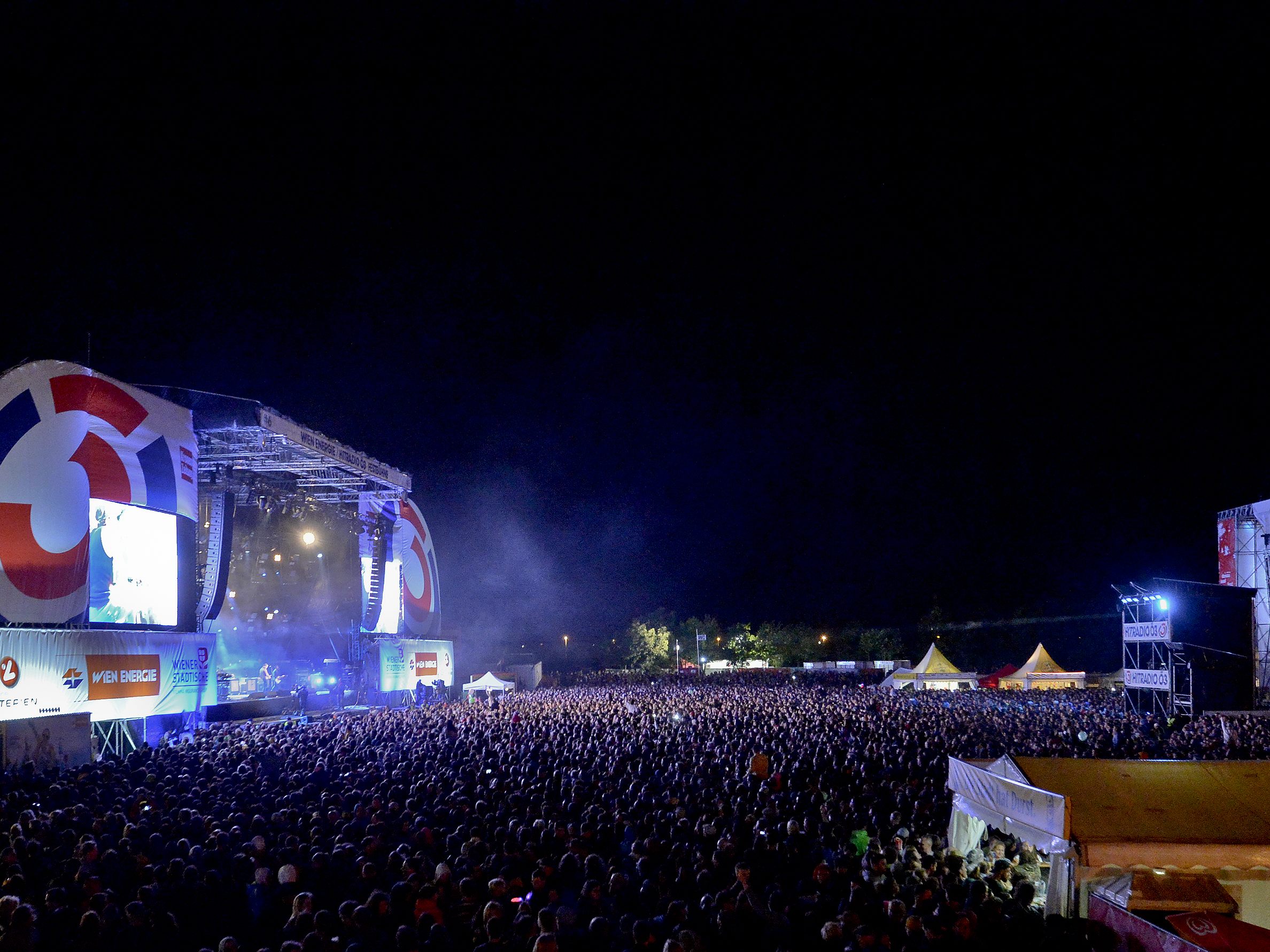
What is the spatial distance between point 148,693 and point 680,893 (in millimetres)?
15733

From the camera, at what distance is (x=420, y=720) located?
62.7 ft

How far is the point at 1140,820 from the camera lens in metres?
7.02

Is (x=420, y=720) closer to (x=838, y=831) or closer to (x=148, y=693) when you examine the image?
(x=148, y=693)

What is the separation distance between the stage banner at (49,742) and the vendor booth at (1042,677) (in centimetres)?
3294

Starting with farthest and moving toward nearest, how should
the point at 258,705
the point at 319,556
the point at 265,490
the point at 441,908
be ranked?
1. the point at 319,556
2. the point at 265,490
3. the point at 258,705
4. the point at 441,908

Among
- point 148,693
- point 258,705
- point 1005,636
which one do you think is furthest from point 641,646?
point 148,693

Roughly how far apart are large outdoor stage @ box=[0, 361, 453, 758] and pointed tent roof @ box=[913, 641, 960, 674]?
22.9 meters

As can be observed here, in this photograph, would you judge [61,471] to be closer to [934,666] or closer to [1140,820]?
[1140,820]

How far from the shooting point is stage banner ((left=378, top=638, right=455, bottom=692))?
2988 cm

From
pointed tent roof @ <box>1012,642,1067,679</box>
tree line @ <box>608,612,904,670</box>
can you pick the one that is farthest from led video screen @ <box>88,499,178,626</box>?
tree line @ <box>608,612,904,670</box>

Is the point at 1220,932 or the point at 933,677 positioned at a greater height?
the point at 1220,932

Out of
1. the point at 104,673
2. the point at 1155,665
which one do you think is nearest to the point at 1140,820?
the point at 104,673

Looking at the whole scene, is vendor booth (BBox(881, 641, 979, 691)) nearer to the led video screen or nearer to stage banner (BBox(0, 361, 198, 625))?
the led video screen

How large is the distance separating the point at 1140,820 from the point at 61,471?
17862 millimetres
